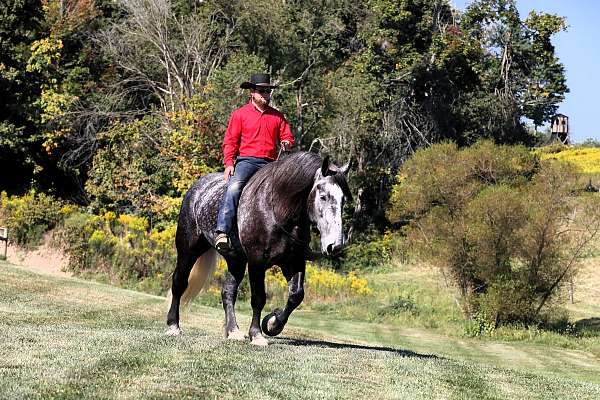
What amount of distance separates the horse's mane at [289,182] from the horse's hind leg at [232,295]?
147cm

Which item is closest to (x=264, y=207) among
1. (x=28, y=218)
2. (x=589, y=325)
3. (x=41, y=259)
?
(x=41, y=259)

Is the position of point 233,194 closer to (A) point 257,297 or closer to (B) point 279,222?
(B) point 279,222

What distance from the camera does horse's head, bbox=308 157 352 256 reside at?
1052cm

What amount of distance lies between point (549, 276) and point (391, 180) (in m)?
16.8

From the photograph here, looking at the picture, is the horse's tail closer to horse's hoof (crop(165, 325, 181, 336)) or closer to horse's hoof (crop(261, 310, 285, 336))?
horse's hoof (crop(165, 325, 181, 336))

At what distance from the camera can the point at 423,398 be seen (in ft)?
26.9

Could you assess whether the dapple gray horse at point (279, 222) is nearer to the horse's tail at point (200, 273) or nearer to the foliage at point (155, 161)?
the horse's tail at point (200, 273)

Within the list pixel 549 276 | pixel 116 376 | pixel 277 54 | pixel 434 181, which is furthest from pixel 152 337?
pixel 277 54

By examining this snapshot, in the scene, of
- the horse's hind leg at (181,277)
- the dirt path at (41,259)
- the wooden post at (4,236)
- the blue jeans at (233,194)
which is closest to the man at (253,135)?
the blue jeans at (233,194)

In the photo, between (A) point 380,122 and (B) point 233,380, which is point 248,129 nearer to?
(B) point 233,380

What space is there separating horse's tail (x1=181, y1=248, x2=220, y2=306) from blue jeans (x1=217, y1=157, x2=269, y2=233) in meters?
1.99

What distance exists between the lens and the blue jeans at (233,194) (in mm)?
11836

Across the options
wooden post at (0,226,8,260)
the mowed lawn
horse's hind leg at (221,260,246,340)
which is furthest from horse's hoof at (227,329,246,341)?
wooden post at (0,226,8,260)

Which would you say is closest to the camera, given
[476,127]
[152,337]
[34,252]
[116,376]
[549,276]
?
[116,376]
